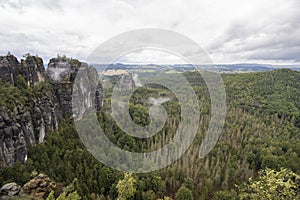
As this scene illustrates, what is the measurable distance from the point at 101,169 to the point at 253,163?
3138 cm

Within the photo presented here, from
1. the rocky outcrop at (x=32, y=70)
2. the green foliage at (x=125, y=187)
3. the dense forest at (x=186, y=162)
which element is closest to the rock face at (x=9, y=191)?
the dense forest at (x=186, y=162)

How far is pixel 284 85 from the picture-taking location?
9325 centimetres

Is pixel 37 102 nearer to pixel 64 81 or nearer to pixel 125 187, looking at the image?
pixel 64 81

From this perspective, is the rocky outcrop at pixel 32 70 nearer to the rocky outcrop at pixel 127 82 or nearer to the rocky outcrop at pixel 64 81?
the rocky outcrop at pixel 64 81

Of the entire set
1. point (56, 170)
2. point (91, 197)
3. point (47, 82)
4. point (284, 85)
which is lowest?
point (91, 197)

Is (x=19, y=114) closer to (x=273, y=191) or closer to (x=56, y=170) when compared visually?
(x=56, y=170)

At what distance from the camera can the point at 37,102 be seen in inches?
1602

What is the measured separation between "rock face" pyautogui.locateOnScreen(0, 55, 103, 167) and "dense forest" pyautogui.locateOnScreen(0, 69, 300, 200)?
144 cm

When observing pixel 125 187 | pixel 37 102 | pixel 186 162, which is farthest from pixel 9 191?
pixel 186 162

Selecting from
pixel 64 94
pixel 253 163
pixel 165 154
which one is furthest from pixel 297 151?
pixel 64 94

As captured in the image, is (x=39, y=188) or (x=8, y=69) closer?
(x=39, y=188)

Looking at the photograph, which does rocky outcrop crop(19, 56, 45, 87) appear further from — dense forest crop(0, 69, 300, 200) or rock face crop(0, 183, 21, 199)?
rock face crop(0, 183, 21, 199)

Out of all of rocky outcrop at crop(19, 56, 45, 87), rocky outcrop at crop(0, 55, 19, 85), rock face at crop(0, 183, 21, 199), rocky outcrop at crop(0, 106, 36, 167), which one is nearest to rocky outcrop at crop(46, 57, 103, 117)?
rocky outcrop at crop(19, 56, 45, 87)

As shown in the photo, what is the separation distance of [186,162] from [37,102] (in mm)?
31244
